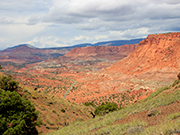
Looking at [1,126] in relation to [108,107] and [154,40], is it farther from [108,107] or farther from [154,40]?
[154,40]

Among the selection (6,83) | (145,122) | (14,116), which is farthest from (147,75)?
(14,116)

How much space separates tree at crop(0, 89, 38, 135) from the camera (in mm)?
11646

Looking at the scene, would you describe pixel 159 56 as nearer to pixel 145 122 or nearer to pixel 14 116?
pixel 145 122

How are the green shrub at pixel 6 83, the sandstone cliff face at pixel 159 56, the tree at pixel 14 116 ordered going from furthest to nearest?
the sandstone cliff face at pixel 159 56
the green shrub at pixel 6 83
the tree at pixel 14 116

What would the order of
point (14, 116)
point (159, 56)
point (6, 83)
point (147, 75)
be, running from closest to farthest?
1. point (14, 116)
2. point (6, 83)
3. point (147, 75)
4. point (159, 56)

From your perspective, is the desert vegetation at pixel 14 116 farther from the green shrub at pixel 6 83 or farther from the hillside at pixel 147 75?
the hillside at pixel 147 75

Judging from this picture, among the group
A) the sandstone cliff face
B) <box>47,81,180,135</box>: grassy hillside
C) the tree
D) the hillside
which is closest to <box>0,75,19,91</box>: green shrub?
the tree

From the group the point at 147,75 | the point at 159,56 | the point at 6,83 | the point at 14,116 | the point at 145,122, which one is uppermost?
the point at 6,83

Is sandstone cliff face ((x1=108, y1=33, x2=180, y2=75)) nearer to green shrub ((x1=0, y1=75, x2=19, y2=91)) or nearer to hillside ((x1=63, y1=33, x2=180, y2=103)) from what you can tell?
hillside ((x1=63, y1=33, x2=180, y2=103))

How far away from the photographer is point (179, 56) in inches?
2857

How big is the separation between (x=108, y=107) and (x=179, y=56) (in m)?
59.4

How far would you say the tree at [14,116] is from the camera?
11646 millimetres

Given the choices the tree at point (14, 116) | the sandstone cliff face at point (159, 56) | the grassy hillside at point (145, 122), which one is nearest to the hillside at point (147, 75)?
the sandstone cliff face at point (159, 56)

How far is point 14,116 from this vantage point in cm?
1244
